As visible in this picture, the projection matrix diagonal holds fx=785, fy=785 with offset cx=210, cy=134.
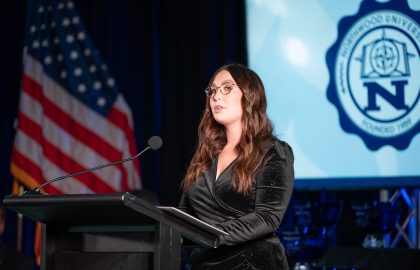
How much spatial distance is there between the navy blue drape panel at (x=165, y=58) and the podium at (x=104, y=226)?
3.16 meters

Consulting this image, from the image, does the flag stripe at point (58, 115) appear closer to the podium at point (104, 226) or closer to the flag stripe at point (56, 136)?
the flag stripe at point (56, 136)

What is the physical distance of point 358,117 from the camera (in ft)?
16.3

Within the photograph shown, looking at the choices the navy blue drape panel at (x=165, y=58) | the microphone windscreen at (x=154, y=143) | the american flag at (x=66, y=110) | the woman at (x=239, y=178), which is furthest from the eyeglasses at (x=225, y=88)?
the american flag at (x=66, y=110)

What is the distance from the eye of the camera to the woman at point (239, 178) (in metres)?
2.52

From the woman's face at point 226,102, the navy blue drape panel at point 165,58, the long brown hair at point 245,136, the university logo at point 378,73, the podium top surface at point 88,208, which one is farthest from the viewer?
the navy blue drape panel at point 165,58

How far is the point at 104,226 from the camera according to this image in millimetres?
2348

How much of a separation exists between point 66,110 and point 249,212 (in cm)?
374

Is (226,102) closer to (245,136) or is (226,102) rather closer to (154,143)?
(245,136)

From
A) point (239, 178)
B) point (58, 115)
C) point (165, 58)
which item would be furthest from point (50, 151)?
point (239, 178)

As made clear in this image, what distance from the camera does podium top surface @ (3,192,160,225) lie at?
6.63ft

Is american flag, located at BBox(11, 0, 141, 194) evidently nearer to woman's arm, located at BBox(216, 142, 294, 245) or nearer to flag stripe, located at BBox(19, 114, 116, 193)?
flag stripe, located at BBox(19, 114, 116, 193)

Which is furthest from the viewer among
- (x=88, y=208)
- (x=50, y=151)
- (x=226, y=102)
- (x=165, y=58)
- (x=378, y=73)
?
(x=50, y=151)

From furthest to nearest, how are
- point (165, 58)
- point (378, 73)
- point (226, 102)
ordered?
point (165, 58), point (378, 73), point (226, 102)

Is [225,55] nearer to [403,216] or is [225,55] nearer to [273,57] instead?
[273,57]
